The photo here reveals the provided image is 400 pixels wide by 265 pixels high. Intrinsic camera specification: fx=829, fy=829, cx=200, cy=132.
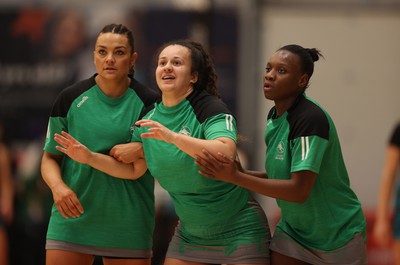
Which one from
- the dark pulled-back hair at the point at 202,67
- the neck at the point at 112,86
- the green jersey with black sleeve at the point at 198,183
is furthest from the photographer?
the neck at the point at 112,86

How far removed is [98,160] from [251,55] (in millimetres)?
6610

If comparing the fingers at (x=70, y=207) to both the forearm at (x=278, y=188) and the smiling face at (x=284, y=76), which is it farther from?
the smiling face at (x=284, y=76)

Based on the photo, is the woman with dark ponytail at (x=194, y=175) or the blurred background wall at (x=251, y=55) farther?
the blurred background wall at (x=251, y=55)

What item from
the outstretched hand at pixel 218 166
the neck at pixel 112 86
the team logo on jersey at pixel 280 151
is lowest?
the outstretched hand at pixel 218 166

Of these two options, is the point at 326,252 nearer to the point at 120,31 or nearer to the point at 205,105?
Answer: the point at 205,105

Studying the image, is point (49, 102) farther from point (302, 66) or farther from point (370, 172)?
point (302, 66)

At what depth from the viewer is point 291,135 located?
4.32 metres

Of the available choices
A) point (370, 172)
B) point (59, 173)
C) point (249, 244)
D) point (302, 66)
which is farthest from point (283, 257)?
point (370, 172)

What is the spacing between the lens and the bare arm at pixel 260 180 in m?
4.09

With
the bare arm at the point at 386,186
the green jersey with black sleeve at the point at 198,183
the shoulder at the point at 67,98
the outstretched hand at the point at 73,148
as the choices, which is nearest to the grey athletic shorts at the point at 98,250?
the green jersey with black sleeve at the point at 198,183

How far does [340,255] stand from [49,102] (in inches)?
283

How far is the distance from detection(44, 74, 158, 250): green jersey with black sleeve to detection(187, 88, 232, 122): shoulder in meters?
0.41

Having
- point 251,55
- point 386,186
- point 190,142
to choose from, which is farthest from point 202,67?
point 251,55

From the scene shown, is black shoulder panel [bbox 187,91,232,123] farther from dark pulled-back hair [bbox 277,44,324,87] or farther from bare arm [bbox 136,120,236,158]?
dark pulled-back hair [bbox 277,44,324,87]
